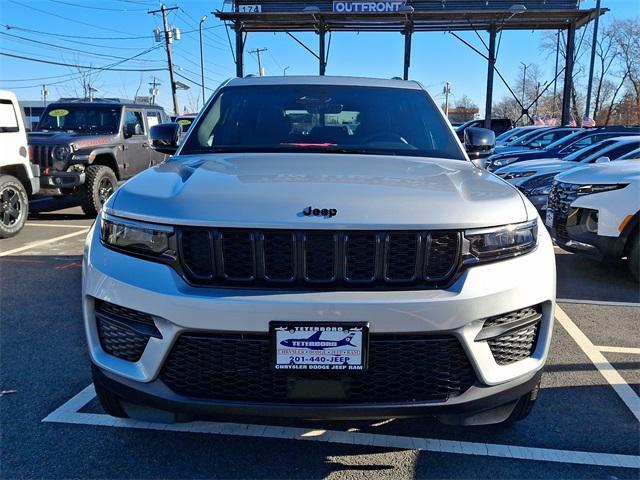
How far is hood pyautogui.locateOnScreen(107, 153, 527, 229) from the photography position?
6.95 feet

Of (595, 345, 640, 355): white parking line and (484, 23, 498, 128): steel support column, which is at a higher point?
(484, 23, 498, 128): steel support column

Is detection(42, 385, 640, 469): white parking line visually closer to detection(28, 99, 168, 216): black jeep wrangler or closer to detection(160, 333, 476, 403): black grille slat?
detection(160, 333, 476, 403): black grille slat

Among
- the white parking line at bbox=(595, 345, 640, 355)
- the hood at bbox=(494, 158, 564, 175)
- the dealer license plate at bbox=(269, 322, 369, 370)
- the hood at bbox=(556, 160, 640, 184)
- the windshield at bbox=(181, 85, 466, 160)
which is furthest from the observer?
the hood at bbox=(494, 158, 564, 175)

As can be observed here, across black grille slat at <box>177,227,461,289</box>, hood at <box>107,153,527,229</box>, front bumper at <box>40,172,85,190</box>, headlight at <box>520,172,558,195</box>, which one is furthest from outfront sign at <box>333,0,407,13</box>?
black grille slat at <box>177,227,461,289</box>

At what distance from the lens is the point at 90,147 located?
9.15 meters

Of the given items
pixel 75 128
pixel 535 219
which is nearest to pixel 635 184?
pixel 535 219

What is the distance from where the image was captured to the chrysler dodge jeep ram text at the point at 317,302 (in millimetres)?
2041

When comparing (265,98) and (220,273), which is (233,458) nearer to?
(220,273)

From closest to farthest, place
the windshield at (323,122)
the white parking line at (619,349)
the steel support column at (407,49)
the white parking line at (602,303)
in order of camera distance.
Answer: the windshield at (323,122) < the white parking line at (619,349) < the white parking line at (602,303) < the steel support column at (407,49)

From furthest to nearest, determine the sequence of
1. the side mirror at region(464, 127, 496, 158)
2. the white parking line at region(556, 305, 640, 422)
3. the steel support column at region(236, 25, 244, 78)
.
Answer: the steel support column at region(236, 25, 244, 78)
the side mirror at region(464, 127, 496, 158)
the white parking line at region(556, 305, 640, 422)

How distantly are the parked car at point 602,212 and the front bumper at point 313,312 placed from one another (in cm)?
377

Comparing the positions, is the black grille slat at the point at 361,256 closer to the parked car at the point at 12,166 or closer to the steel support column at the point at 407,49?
Answer: the parked car at the point at 12,166

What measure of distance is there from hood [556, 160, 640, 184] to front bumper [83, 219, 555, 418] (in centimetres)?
394

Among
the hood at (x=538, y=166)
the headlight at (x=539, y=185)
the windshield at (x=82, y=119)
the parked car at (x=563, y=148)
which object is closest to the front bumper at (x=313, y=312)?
the headlight at (x=539, y=185)
